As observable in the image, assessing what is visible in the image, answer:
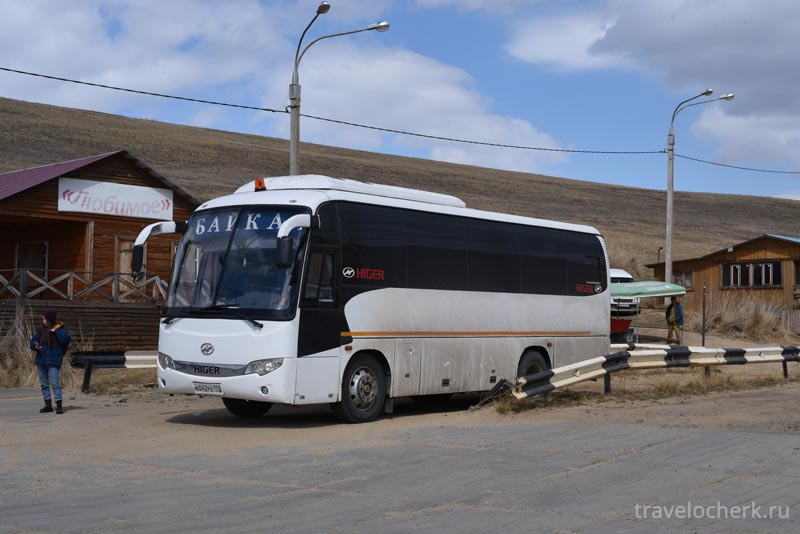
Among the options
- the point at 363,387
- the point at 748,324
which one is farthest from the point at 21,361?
the point at 748,324

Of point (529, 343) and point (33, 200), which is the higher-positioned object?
point (33, 200)

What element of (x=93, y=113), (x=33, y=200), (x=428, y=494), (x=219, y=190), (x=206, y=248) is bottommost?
(x=428, y=494)

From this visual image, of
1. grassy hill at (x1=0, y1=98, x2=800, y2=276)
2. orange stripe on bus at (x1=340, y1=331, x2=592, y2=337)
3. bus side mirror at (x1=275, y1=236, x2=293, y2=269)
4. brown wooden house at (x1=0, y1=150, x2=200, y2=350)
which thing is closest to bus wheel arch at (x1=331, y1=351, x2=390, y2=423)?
orange stripe on bus at (x1=340, y1=331, x2=592, y2=337)

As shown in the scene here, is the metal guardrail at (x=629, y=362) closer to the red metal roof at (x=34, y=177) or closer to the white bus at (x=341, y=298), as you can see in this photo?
the white bus at (x=341, y=298)

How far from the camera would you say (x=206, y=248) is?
15023 mm

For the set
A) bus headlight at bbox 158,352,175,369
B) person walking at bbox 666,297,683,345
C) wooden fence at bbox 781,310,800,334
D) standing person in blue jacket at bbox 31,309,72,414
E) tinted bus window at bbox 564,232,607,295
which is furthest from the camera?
wooden fence at bbox 781,310,800,334

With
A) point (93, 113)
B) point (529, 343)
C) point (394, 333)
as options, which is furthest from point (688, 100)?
point (93, 113)

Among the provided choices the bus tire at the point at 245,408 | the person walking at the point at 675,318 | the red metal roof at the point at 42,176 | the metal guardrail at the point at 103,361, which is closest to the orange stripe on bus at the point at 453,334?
the bus tire at the point at 245,408

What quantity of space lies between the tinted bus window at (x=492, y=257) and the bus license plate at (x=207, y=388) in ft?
16.7

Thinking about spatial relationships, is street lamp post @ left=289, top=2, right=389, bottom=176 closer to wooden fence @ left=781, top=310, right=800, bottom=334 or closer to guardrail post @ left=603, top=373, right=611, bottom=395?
guardrail post @ left=603, top=373, right=611, bottom=395

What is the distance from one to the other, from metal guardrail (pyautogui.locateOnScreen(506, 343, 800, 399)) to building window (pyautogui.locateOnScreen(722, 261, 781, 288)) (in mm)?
24869

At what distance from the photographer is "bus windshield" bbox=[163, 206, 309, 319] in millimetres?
14227

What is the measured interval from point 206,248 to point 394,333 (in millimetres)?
3096

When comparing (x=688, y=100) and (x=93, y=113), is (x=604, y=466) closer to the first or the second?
(x=688, y=100)
